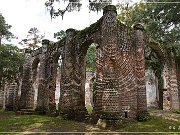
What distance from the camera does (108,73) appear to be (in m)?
A: 12.9

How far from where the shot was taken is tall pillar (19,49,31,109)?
21.2 metres

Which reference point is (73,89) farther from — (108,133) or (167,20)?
(167,20)

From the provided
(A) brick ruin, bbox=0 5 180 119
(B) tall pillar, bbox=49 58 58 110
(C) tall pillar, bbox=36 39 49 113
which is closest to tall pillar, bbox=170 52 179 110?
(A) brick ruin, bbox=0 5 180 119

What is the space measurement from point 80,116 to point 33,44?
2773 centimetres

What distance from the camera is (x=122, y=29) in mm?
14117

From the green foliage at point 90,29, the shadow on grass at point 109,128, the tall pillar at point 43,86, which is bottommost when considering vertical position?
the shadow on grass at point 109,128

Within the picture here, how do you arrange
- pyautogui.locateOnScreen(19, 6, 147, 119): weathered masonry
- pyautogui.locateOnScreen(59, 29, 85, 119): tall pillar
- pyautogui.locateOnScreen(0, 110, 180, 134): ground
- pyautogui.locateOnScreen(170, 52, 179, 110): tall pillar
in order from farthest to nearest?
1. pyautogui.locateOnScreen(170, 52, 179, 110): tall pillar
2. pyautogui.locateOnScreen(59, 29, 85, 119): tall pillar
3. pyautogui.locateOnScreen(19, 6, 147, 119): weathered masonry
4. pyautogui.locateOnScreen(0, 110, 180, 134): ground

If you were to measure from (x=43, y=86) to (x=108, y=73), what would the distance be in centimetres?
802

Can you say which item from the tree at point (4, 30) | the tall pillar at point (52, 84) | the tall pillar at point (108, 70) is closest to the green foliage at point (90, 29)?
the tall pillar at point (108, 70)

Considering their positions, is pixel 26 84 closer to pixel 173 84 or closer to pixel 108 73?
pixel 108 73

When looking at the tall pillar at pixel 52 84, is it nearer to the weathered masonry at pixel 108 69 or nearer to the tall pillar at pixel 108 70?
the weathered masonry at pixel 108 69

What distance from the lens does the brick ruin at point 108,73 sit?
12906 mm

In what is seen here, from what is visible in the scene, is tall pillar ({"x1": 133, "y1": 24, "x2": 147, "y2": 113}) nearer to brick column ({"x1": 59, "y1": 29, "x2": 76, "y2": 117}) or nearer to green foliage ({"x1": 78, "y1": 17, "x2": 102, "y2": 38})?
green foliage ({"x1": 78, "y1": 17, "x2": 102, "y2": 38})

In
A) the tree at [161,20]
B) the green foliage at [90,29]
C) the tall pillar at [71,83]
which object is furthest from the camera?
the tree at [161,20]
